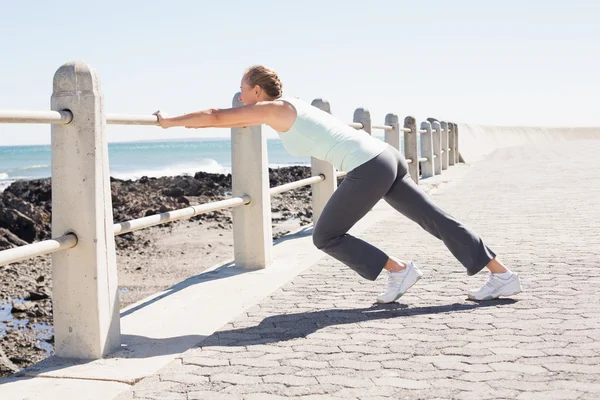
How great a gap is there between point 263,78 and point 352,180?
732mm

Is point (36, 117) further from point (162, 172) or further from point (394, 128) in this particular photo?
point (162, 172)

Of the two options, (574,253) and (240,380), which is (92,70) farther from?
(574,253)

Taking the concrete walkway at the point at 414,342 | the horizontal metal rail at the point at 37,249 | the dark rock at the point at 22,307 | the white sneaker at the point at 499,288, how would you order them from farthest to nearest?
1. the dark rock at the point at 22,307
2. the white sneaker at the point at 499,288
3. the horizontal metal rail at the point at 37,249
4. the concrete walkway at the point at 414,342

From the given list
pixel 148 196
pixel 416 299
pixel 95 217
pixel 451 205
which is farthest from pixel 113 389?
pixel 148 196

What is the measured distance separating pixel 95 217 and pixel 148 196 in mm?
15837

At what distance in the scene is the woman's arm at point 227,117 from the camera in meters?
4.21

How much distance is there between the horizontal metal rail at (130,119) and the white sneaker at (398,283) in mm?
1602

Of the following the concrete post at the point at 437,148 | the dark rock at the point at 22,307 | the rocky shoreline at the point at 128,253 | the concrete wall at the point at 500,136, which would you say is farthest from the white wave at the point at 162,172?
the dark rock at the point at 22,307

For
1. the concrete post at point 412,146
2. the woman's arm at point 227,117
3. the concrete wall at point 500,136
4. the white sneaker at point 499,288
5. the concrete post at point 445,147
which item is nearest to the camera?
the woman's arm at point 227,117

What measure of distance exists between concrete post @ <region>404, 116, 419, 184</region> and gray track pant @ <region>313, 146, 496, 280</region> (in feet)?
30.9

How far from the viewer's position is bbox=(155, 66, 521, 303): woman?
171 inches

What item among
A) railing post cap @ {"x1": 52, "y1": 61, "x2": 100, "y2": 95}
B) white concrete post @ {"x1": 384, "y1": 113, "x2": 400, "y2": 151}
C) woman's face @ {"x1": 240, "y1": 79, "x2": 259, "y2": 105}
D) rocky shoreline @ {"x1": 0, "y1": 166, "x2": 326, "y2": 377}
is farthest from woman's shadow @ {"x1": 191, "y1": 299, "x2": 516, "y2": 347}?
white concrete post @ {"x1": 384, "y1": 113, "x2": 400, "y2": 151}

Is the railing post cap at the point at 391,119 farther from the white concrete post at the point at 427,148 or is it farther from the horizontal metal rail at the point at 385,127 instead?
the white concrete post at the point at 427,148

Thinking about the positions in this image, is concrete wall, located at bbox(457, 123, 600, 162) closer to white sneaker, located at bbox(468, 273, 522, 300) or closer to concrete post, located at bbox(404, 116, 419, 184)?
concrete post, located at bbox(404, 116, 419, 184)
